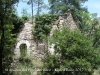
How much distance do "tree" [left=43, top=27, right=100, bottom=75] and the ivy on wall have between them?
3.44m

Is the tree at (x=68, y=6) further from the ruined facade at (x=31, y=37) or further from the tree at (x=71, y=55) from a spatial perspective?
the tree at (x=71, y=55)

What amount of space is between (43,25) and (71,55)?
4716mm

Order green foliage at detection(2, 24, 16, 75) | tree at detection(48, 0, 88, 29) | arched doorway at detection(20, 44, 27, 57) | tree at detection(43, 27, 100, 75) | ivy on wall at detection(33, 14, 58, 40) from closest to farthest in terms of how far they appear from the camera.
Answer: tree at detection(43, 27, 100, 75)
green foliage at detection(2, 24, 16, 75)
arched doorway at detection(20, 44, 27, 57)
ivy on wall at detection(33, 14, 58, 40)
tree at detection(48, 0, 88, 29)

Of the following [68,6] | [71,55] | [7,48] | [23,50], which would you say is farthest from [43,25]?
[68,6]

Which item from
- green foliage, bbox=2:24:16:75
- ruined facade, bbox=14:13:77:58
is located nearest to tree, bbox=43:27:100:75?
green foliage, bbox=2:24:16:75

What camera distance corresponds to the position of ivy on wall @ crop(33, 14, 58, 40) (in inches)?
687

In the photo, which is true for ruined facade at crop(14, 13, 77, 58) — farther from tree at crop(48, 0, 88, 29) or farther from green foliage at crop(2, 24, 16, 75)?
tree at crop(48, 0, 88, 29)

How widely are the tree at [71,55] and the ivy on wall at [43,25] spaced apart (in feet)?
11.3

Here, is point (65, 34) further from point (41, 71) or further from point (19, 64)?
point (19, 64)

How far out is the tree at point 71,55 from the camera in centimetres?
1345

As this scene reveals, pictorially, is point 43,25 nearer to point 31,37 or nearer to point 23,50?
point 31,37

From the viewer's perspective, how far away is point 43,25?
17484mm

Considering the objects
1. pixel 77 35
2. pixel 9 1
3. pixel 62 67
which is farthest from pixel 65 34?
pixel 9 1

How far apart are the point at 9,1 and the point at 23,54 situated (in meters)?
5.76
